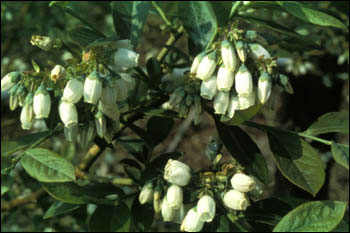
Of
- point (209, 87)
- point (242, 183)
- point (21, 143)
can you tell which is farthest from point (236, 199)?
point (21, 143)

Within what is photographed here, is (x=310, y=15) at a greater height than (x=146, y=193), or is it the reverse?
(x=310, y=15)

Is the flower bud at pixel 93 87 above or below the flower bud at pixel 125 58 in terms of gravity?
below

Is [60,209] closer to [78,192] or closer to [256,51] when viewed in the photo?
[78,192]

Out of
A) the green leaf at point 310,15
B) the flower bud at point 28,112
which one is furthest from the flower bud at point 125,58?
the green leaf at point 310,15

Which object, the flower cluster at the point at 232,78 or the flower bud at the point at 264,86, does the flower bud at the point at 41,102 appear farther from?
the flower bud at the point at 264,86

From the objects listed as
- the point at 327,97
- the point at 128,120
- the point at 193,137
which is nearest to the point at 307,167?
the point at 128,120

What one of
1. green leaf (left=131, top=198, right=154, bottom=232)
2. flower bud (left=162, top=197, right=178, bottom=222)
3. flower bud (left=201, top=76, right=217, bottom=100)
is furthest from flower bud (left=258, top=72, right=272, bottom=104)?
green leaf (left=131, top=198, right=154, bottom=232)
